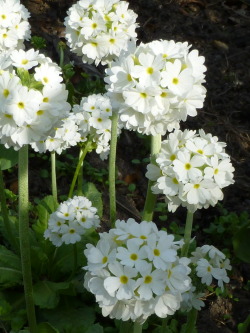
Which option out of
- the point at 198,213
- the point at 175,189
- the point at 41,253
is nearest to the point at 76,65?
the point at 198,213

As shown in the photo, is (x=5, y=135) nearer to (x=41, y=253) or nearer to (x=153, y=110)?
(x=153, y=110)

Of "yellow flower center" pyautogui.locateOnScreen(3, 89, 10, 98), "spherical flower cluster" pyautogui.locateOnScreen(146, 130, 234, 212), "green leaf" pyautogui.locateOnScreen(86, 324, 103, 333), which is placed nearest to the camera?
"yellow flower center" pyautogui.locateOnScreen(3, 89, 10, 98)

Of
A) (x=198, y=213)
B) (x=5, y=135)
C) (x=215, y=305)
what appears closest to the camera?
(x=5, y=135)

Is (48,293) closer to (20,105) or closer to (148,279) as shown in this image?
(148,279)

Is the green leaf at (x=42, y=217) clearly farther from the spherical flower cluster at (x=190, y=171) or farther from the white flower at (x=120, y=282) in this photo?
the white flower at (x=120, y=282)

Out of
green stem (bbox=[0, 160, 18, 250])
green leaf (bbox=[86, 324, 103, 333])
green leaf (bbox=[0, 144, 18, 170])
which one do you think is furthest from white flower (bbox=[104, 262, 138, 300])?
green leaf (bbox=[0, 144, 18, 170])

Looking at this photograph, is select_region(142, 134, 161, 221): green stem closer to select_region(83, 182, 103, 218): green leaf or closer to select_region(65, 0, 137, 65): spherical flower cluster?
select_region(65, 0, 137, 65): spherical flower cluster

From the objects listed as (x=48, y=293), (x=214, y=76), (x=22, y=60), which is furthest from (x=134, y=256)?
(x=214, y=76)
